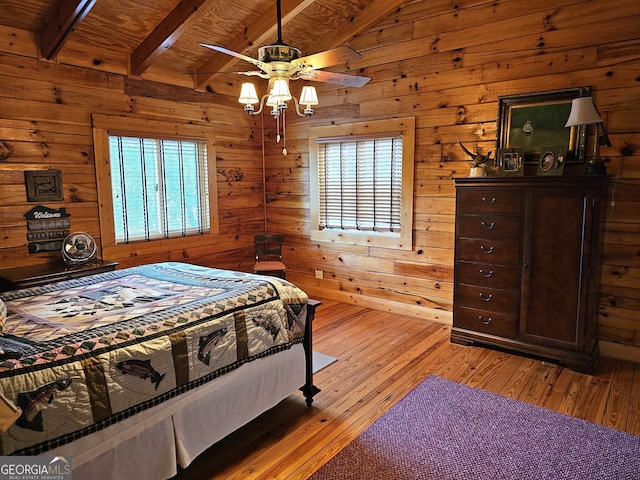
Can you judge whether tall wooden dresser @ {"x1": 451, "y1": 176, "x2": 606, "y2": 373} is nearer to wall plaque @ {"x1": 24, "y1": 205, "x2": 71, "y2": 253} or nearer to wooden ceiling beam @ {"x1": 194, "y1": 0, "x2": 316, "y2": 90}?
wooden ceiling beam @ {"x1": 194, "y1": 0, "x2": 316, "y2": 90}

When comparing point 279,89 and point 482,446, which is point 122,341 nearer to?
point 279,89

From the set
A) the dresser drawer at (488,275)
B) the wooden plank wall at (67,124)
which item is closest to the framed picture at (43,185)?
the wooden plank wall at (67,124)

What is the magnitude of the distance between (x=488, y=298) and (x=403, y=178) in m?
1.45

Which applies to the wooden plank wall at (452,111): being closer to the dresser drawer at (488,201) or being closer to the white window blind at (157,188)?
the dresser drawer at (488,201)

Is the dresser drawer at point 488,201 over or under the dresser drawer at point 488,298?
over

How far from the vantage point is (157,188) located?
4.39 metres

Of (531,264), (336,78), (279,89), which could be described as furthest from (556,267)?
(279,89)

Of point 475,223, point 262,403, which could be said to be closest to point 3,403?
point 262,403

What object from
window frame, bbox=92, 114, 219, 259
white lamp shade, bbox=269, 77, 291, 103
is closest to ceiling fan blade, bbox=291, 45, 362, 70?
white lamp shade, bbox=269, 77, 291, 103

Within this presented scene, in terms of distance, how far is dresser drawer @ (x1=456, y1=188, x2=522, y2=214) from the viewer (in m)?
3.26

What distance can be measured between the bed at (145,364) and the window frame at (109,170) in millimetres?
1327

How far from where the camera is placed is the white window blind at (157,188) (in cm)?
409

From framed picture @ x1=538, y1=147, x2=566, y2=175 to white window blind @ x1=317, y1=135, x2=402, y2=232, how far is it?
1.37 m

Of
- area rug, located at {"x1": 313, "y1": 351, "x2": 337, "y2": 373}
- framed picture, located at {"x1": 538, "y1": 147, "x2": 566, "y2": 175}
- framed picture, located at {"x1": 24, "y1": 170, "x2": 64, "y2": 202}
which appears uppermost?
framed picture, located at {"x1": 538, "y1": 147, "x2": 566, "y2": 175}
